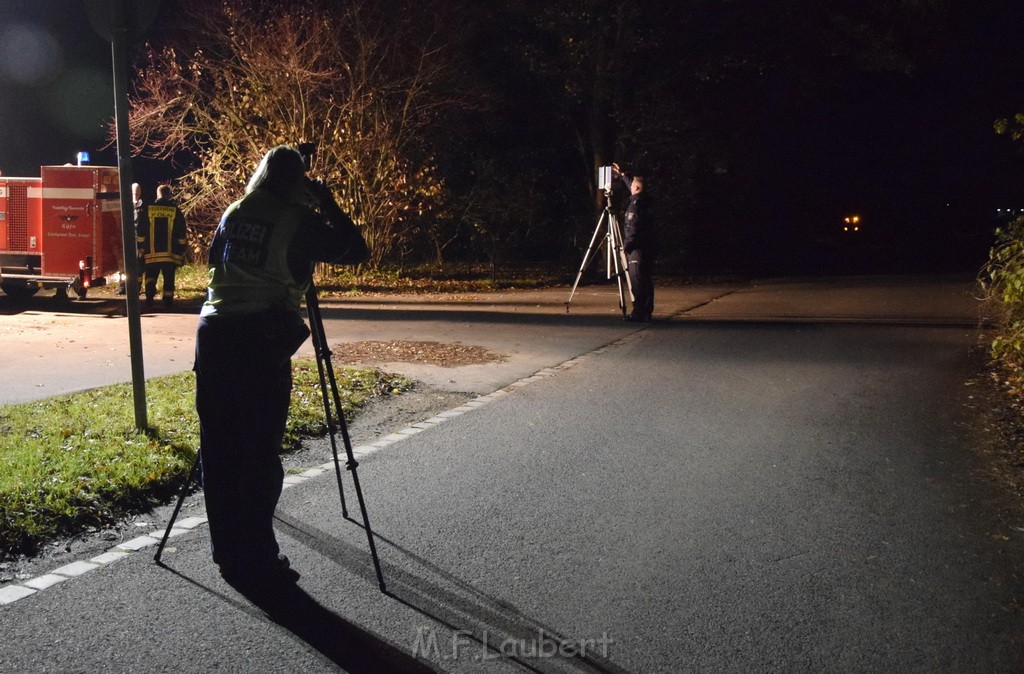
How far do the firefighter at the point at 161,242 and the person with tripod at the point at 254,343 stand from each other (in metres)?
13.8

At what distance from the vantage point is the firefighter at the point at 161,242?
59.4ft

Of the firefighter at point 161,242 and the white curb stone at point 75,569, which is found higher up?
the firefighter at point 161,242

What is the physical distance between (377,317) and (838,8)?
1713 centimetres

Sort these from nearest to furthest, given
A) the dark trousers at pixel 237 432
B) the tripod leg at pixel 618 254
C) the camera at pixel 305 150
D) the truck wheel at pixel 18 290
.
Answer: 1. the dark trousers at pixel 237 432
2. the camera at pixel 305 150
3. the tripod leg at pixel 618 254
4. the truck wheel at pixel 18 290

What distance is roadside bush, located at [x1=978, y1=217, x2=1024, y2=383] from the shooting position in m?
10.6

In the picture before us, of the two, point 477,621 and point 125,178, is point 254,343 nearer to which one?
point 477,621

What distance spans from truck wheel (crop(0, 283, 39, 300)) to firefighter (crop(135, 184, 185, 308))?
96.1 inches

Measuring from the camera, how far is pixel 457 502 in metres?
6.34

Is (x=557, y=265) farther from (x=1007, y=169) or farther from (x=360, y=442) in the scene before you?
(x=1007, y=169)

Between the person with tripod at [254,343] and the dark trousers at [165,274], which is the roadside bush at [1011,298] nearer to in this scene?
the person with tripod at [254,343]

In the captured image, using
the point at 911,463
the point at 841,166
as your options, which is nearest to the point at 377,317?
the point at 911,463

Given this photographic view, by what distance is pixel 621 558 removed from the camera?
5.32 metres

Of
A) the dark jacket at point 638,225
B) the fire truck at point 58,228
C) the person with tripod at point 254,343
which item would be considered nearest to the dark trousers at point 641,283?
the dark jacket at point 638,225

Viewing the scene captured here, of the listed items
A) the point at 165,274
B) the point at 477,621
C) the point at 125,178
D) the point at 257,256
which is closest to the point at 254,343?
the point at 257,256
